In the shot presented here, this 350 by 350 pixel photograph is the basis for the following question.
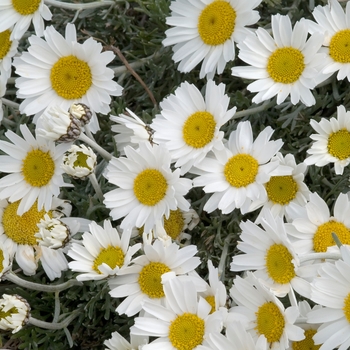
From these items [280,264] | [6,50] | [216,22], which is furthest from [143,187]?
[6,50]

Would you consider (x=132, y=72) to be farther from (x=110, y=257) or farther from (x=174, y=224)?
(x=110, y=257)

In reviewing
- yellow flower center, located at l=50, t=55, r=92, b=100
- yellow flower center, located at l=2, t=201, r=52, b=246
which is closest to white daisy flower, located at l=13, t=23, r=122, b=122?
A: yellow flower center, located at l=50, t=55, r=92, b=100

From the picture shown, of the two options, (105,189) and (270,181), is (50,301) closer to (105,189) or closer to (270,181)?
(105,189)

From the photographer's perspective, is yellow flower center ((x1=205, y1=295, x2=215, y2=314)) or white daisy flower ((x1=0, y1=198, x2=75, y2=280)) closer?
yellow flower center ((x1=205, y1=295, x2=215, y2=314))

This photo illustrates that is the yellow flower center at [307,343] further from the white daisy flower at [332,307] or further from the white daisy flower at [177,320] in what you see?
the white daisy flower at [177,320]

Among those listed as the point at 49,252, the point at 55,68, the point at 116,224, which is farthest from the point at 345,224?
the point at 55,68

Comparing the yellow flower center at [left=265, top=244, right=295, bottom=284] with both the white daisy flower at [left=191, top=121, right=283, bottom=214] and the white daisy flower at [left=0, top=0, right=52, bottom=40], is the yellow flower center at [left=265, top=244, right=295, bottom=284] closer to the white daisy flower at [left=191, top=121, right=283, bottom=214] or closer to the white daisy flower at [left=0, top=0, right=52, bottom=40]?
the white daisy flower at [left=191, top=121, right=283, bottom=214]
